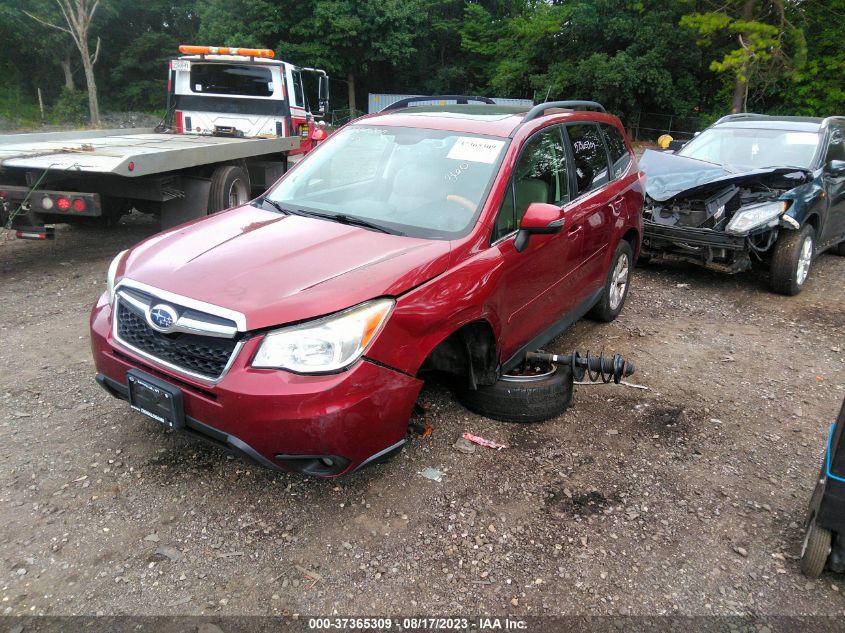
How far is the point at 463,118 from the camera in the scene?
4129 mm

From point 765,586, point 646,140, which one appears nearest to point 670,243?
point 765,586

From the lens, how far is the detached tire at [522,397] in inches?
152

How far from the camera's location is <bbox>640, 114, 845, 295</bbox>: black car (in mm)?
6617

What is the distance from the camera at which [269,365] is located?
2674 millimetres

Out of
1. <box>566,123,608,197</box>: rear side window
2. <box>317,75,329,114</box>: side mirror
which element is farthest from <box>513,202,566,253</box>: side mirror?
<box>317,75,329,114</box>: side mirror

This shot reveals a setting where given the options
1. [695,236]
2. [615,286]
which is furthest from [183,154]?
[695,236]

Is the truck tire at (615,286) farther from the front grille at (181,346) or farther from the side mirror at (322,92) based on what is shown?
the side mirror at (322,92)

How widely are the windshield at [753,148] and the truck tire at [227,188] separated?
566cm

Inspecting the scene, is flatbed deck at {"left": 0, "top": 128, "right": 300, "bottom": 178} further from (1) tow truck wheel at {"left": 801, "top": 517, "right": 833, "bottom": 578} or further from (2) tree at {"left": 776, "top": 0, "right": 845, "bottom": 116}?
(2) tree at {"left": 776, "top": 0, "right": 845, "bottom": 116}

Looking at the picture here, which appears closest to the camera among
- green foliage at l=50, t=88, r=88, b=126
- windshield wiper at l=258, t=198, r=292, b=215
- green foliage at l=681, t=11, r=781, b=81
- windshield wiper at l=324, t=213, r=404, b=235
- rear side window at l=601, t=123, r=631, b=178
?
windshield wiper at l=324, t=213, r=404, b=235

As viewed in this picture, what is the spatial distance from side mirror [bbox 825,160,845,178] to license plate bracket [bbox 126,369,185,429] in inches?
296

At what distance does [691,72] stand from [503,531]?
31.3 metres

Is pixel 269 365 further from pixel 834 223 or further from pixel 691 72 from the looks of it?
pixel 691 72

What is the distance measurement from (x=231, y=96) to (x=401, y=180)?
292 inches
